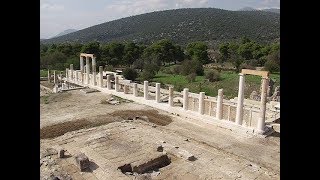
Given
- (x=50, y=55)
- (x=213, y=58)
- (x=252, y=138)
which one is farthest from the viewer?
(x=213, y=58)

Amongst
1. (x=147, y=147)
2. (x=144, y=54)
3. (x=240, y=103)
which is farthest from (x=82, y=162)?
(x=144, y=54)

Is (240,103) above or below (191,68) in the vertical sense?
below

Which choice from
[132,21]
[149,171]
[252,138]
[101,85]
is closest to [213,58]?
[101,85]

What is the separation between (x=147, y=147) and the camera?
497 inches

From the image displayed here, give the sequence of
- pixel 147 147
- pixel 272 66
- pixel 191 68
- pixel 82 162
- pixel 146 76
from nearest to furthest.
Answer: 1. pixel 82 162
2. pixel 147 147
3. pixel 146 76
4. pixel 272 66
5. pixel 191 68

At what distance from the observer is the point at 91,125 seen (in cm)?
1584

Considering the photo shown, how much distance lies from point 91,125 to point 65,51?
34.8 meters

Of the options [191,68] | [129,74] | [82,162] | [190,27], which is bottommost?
[82,162]

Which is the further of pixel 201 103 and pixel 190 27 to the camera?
pixel 190 27

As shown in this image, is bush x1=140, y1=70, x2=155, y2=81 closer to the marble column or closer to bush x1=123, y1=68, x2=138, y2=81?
bush x1=123, y1=68, x2=138, y2=81

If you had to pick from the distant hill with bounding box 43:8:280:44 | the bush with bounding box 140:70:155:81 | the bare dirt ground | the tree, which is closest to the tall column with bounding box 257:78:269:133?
the bare dirt ground

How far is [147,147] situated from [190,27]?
275ft

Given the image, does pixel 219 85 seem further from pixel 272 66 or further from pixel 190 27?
pixel 190 27
